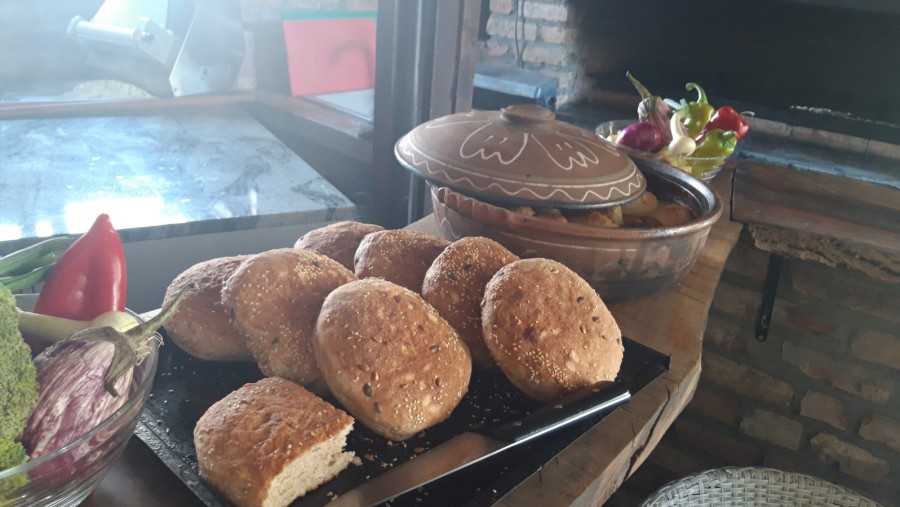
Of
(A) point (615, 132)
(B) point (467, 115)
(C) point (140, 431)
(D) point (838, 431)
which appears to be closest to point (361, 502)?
(C) point (140, 431)

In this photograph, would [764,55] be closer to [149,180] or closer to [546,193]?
[546,193]

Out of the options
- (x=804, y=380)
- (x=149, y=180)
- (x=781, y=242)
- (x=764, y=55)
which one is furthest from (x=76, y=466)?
(x=764, y=55)

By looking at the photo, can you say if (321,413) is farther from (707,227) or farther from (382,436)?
(707,227)

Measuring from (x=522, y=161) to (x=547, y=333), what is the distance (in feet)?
1.16

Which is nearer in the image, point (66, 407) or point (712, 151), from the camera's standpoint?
point (66, 407)

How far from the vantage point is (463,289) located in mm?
787

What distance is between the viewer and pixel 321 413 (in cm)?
61

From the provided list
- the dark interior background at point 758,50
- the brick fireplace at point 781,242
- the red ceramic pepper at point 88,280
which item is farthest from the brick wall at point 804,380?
the red ceramic pepper at point 88,280

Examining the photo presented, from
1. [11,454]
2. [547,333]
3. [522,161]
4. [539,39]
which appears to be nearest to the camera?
[11,454]

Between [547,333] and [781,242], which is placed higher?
[547,333]

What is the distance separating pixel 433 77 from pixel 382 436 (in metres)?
1.26

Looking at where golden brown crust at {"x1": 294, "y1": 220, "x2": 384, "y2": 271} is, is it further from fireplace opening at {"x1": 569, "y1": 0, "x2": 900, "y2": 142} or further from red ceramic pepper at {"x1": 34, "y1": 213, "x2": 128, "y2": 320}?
fireplace opening at {"x1": 569, "y1": 0, "x2": 900, "y2": 142}

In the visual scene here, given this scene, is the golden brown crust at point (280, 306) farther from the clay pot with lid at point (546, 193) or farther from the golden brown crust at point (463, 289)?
the clay pot with lid at point (546, 193)

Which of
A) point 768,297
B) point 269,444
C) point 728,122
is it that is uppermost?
point 728,122
